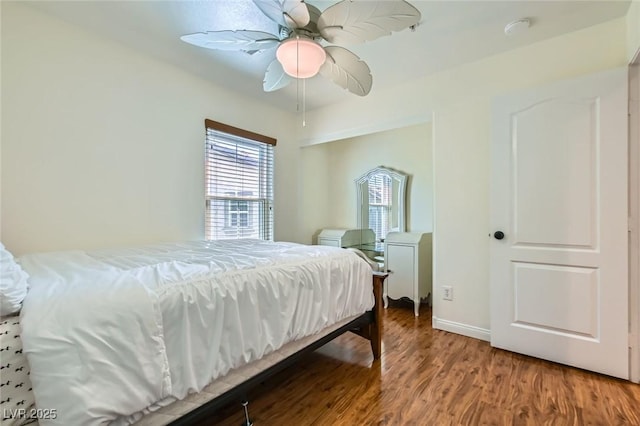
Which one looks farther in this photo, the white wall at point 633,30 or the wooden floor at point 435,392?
the white wall at point 633,30

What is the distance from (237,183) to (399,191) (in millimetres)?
2189

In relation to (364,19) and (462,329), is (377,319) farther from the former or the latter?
(364,19)

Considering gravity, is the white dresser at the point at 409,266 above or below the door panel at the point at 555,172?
below

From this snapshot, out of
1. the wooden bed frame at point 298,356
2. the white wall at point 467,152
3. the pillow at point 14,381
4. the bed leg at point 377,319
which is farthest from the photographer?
the white wall at point 467,152

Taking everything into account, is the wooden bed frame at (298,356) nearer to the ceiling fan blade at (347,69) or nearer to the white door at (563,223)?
the white door at (563,223)

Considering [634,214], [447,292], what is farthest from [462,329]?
[634,214]

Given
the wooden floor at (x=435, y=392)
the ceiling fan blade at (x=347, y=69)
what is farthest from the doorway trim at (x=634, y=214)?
the ceiling fan blade at (x=347, y=69)

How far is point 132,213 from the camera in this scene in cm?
243

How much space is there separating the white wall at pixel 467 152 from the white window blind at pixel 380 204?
128cm

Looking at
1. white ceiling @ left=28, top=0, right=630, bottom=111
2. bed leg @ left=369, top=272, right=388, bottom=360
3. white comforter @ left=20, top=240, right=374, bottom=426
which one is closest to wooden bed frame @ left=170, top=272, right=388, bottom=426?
bed leg @ left=369, top=272, right=388, bottom=360

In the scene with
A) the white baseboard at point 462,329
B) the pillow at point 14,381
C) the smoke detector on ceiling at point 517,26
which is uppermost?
the smoke detector on ceiling at point 517,26

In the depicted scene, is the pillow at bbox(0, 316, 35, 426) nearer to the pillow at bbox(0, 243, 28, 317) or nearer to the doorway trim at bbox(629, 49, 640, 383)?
the pillow at bbox(0, 243, 28, 317)

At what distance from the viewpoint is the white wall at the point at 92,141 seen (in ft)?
6.29

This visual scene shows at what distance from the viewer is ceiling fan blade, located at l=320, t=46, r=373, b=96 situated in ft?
5.91
